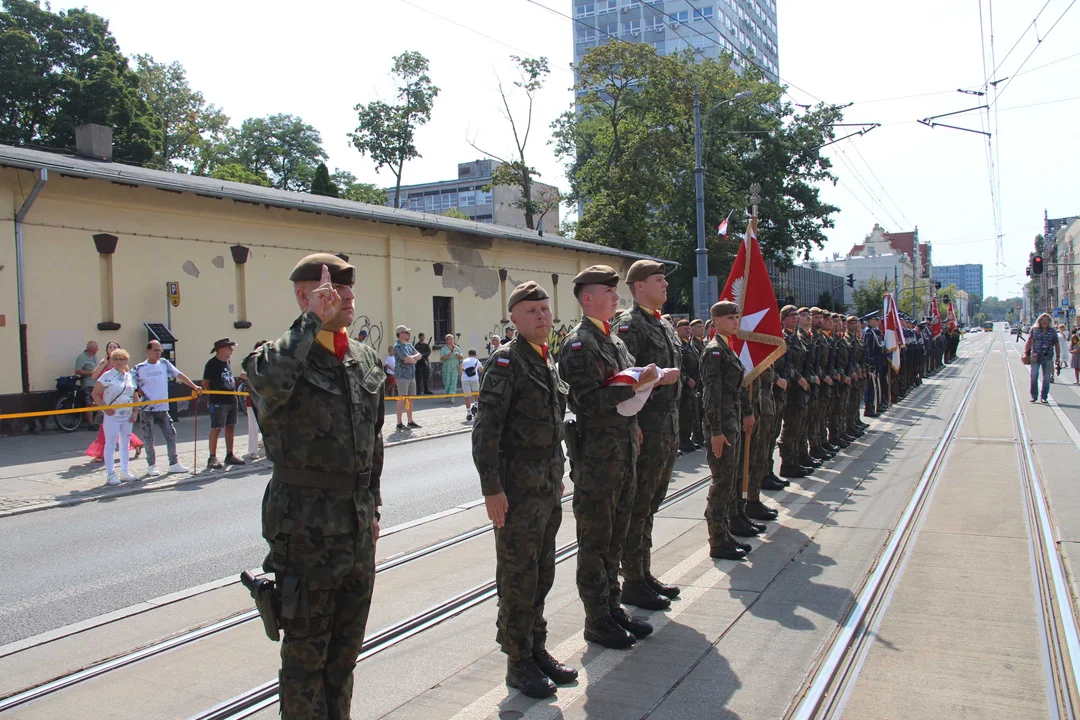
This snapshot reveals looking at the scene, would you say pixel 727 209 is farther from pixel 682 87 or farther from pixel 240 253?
pixel 240 253

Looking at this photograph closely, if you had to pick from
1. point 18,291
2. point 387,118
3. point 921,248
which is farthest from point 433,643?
point 921,248

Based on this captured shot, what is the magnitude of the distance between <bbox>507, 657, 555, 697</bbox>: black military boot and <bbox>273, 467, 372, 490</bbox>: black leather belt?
149 cm

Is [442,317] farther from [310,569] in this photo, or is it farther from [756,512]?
[310,569]

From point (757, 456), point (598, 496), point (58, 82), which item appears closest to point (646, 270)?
point (598, 496)

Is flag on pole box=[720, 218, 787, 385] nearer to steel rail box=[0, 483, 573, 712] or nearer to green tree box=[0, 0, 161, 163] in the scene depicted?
steel rail box=[0, 483, 573, 712]

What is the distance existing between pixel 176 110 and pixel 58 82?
12.5 m

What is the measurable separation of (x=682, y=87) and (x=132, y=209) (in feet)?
96.4

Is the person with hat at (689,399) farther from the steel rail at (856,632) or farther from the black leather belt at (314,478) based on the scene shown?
the black leather belt at (314,478)

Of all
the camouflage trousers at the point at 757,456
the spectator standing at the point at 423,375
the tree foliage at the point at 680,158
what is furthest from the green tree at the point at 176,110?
the camouflage trousers at the point at 757,456

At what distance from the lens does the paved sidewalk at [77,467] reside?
31.4ft

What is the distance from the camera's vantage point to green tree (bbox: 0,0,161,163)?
34125 mm

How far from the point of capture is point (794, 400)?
9594mm

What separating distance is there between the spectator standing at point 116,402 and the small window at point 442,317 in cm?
1462

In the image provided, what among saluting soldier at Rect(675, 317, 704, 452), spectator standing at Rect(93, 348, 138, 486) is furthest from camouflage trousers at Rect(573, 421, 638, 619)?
spectator standing at Rect(93, 348, 138, 486)
